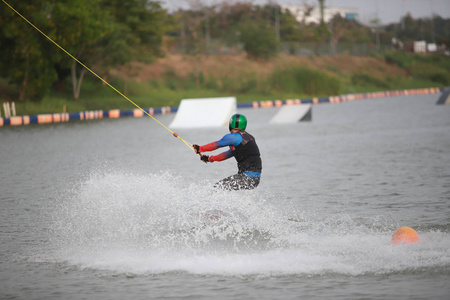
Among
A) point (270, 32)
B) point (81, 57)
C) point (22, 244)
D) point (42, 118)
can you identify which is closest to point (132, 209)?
point (22, 244)

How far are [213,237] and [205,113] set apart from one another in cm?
2614

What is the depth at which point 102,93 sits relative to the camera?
57.5 m

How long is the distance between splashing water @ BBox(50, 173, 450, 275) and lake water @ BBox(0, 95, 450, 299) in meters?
0.02

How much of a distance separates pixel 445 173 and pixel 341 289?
374 inches

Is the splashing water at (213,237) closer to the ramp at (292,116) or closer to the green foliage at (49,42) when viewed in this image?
the ramp at (292,116)

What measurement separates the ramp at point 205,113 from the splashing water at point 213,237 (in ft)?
71.9

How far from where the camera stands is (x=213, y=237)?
9.88 metres

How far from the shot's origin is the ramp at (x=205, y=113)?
34656 millimetres

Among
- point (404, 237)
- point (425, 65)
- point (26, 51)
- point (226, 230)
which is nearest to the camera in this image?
point (404, 237)

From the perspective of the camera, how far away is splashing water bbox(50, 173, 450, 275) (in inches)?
332

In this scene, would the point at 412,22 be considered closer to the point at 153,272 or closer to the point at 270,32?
the point at 270,32

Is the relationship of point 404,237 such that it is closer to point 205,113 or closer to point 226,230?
point 226,230

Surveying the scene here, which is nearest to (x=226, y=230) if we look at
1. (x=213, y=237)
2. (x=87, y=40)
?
(x=213, y=237)

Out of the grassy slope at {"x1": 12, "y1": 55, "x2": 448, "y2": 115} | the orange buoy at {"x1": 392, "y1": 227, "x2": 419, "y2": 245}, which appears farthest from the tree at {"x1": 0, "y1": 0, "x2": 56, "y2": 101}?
the orange buoy at {"x1": 392, "y1": 227, "x2": 419, "y2": 245}
